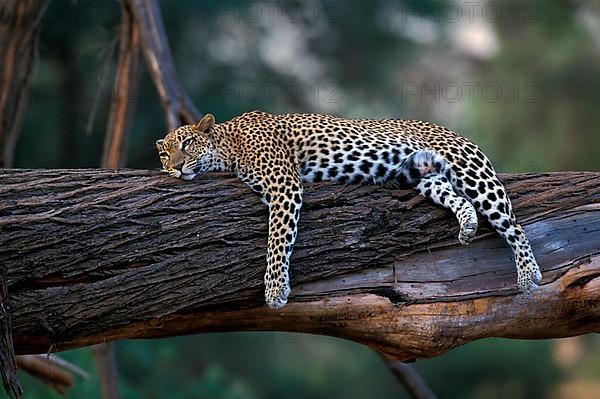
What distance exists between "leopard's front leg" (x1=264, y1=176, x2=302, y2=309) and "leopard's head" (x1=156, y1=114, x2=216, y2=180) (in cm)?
57

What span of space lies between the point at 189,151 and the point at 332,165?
1.01m

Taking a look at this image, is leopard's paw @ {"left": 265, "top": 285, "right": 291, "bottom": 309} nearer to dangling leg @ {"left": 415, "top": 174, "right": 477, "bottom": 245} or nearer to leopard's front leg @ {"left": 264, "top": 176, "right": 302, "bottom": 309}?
leopard's front leg @ {"left": 264, "top": 176, "right": 302, "bottom": 309}

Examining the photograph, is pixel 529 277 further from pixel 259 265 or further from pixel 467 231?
pixel 259 265

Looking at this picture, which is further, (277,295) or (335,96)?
(335,96)

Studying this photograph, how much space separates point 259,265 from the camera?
6.77 metres

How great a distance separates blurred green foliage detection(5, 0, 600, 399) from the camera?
17.8 meters

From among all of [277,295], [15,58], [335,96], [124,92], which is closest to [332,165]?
[277,295]

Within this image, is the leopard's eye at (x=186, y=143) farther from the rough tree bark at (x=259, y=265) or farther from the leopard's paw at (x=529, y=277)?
the leopard's paw at (x=529, y=277)

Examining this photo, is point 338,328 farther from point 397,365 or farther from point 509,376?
point 509,376

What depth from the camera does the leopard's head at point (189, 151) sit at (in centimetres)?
709

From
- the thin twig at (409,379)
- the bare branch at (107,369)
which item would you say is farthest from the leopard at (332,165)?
the bare branch at (107,369)

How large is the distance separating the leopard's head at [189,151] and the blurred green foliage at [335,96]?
263 inches

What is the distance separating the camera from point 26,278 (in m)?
6.41

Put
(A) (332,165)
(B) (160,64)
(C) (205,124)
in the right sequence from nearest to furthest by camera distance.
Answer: (A) (332,165) → (C) (205,124) → (B) (160,64)
